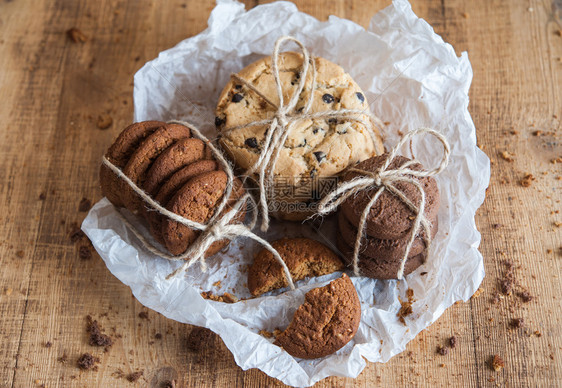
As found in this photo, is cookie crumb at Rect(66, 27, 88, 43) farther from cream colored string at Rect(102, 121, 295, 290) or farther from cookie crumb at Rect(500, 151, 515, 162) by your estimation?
cookie crumb at Rect(500, 151, 515, 162)

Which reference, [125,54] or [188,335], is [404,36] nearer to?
[125,54]

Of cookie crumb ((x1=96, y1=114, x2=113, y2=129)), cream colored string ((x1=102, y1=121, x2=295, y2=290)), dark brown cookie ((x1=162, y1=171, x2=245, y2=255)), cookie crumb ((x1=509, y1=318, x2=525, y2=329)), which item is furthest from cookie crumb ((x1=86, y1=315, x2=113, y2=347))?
cookie crumb ((x1=509, y1=318, x2=525, y2=329))

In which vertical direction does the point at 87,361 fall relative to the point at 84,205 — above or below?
below

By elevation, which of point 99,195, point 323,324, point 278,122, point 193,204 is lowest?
point 323,324

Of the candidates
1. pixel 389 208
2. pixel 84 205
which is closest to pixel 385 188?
pixel 389 208

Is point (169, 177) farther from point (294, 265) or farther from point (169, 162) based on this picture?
point (294, 265)

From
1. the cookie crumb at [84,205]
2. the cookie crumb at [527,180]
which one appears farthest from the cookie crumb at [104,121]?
the cookie crumb at [527,180]

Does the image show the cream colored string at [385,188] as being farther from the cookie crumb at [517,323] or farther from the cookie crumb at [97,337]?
the cookie crumb at [97,337]

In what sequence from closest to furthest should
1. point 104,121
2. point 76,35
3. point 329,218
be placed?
point 329,218 < point 104,121 < point 76,35
